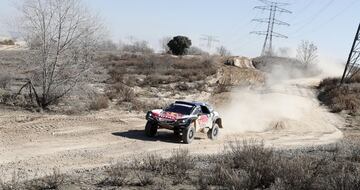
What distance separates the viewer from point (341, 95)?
45250mm

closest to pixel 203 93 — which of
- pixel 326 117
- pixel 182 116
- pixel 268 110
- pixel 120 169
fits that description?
pixel 268 110

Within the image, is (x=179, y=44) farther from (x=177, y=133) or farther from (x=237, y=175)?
(x=237, y=175)

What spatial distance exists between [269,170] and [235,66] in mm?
56167

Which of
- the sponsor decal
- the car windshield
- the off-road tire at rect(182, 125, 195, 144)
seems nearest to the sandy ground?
the off-road tire at rect(182, 125, 195, 144)

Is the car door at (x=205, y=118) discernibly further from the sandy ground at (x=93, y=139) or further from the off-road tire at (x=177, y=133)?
the off-road tire at (x=177, y=133)

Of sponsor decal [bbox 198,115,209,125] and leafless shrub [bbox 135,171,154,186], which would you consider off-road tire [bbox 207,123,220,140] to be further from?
leafless shrub [bbox 135,171,154,186]

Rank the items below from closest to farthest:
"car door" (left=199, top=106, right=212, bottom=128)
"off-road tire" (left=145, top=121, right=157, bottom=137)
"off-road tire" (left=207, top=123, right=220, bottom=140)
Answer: "off-road tire" (left=145, top=121, right=157, bottom=137)
"car door" (left=199, top=106, right=212, bottom=128)
"off-road tire" (left=207, top=123, right=220, bottom=140)

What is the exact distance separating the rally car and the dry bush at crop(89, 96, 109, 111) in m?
8.85

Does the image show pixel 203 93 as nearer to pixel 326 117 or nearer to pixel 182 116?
pixel 326 117

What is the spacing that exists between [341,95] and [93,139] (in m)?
28.2

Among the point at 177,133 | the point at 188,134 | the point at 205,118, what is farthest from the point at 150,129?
the point at 205,118

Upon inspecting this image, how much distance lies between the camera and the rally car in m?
23.2

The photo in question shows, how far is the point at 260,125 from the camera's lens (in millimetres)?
33094

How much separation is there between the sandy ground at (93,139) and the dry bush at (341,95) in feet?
21.9
